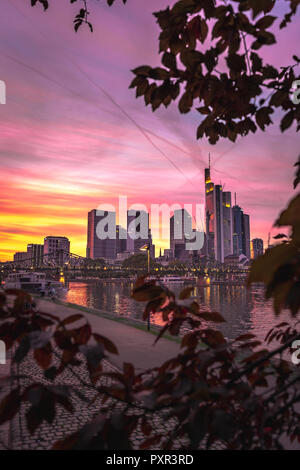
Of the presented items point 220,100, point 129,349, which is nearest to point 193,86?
point 220,100

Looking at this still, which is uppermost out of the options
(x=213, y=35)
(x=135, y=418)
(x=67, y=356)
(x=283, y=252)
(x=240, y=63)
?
(x=213, y=35)

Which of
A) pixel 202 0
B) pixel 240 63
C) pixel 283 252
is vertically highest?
pixel 202 0

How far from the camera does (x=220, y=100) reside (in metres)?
2.22

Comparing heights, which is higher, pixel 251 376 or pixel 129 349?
pixel 251 376

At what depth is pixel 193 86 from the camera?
7.03ft

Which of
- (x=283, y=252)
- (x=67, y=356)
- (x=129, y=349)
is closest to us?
(x=283, y=252)

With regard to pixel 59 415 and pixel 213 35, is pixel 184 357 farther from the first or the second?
pixel 59 415

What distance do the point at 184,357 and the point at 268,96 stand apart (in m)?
1.99

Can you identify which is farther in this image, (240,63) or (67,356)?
(240,63)

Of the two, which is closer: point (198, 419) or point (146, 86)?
point (198, 419)

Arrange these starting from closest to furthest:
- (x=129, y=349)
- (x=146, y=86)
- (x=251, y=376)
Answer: (x=251, y=376), (x=146, y=86), (x=129, y=349)

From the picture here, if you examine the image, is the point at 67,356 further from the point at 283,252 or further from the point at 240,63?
the point at 240,63

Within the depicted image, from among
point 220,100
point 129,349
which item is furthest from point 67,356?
point 129,349

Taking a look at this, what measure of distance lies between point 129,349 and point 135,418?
9.27 meters
